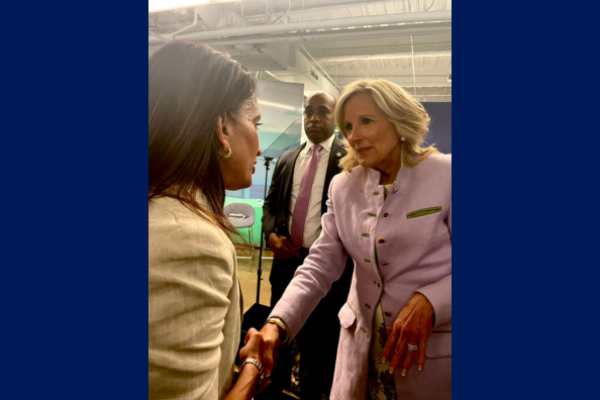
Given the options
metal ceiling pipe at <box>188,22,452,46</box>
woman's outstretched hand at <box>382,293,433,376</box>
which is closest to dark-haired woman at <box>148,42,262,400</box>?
metal ceiling pipe at <box>188,22,452,46</box>

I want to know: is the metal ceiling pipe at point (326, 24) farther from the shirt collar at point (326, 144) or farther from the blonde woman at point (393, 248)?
the shirt collar at point (326, 144)

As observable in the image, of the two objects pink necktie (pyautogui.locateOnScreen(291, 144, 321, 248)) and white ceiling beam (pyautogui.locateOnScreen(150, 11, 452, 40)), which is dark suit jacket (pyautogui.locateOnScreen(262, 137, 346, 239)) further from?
white ceiling beam (pyautogui.locateOnScreen(150, 11, 452, 40))

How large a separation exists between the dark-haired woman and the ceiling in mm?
109

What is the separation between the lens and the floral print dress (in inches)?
28.2

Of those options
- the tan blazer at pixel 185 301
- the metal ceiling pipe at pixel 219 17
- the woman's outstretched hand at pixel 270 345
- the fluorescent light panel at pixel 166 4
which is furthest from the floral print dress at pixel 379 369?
the fluorescent light panel at pixel 166 4

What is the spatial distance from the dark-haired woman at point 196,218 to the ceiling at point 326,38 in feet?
0.36

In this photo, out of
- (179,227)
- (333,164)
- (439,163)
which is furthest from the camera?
(333,164)

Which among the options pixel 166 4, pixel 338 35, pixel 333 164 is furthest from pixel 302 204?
pixel 166 4

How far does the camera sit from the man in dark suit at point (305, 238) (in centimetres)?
79

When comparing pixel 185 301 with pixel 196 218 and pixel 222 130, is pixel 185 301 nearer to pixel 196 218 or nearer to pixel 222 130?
pixel 196 218

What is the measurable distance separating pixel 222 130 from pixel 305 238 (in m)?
0.36

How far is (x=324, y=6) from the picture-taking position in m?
0.86

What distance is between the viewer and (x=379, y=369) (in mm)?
735

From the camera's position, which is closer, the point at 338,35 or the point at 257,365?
the point at 257,365
